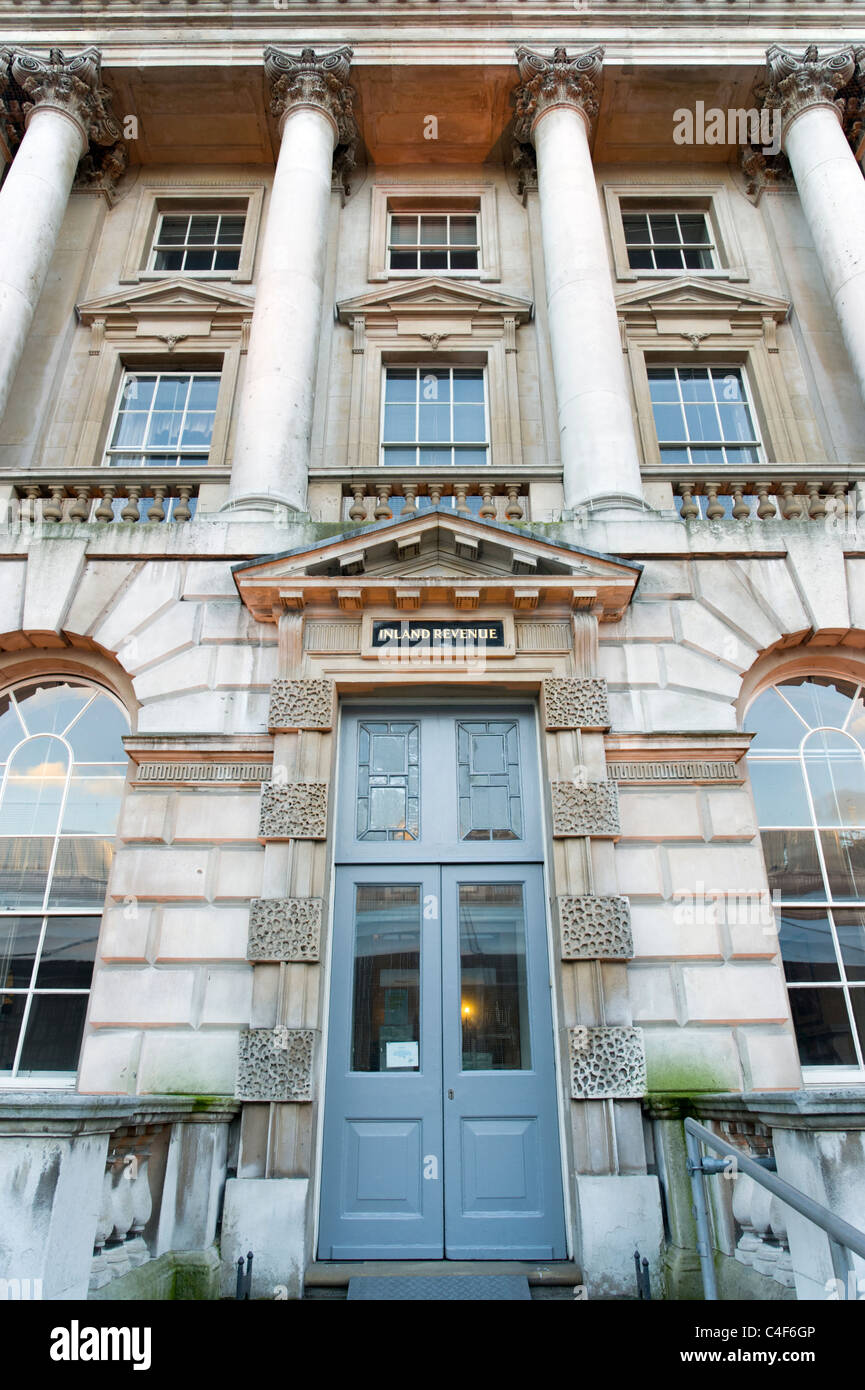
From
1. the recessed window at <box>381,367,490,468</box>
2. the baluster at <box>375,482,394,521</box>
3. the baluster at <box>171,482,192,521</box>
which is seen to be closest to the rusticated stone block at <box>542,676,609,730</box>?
the baluster at <box>375,482,394,521</box>

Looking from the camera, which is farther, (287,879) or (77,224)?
(77,224)

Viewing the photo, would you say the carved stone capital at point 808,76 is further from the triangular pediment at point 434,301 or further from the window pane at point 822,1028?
the window pane at point 822,1028

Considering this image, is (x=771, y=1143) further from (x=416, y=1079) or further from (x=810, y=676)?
(x=810, y=676)

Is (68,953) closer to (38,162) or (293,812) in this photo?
(293,812)

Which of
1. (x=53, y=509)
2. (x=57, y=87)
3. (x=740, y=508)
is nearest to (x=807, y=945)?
(x=740, y=508)

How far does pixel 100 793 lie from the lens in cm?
849

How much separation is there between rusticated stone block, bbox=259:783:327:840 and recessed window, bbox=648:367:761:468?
23.6 feet

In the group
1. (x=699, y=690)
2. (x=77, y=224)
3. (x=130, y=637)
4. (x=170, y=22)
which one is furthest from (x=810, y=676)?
(x=170, y=22)

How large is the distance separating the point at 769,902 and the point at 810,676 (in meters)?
2.78

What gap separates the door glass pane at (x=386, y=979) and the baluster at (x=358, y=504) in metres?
4.24

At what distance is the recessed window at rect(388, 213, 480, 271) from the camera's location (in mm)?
13734

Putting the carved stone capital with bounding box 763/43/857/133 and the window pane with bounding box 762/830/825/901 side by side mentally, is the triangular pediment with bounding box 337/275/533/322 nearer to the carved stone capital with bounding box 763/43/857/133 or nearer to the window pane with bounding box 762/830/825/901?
the carved stone capital with bounding box 763/43/857/133

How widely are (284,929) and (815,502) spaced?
7.42 meters
